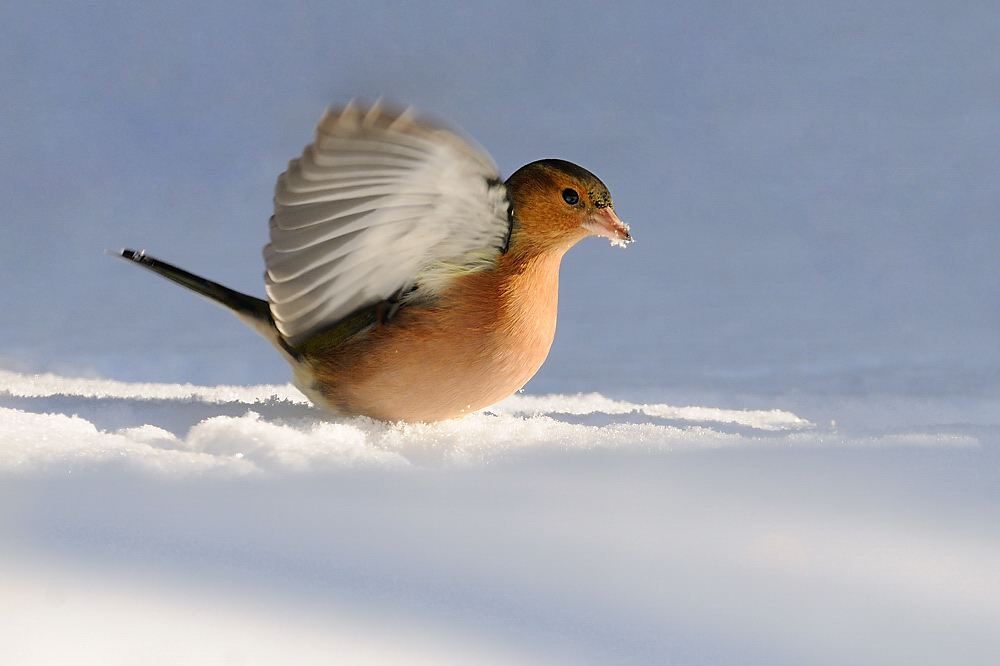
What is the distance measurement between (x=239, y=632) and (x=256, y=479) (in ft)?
1.82

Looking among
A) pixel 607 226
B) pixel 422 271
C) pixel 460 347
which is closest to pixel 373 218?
pixel 422 271

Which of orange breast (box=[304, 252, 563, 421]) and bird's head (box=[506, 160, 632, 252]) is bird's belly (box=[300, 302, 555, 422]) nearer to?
orange breast (box=[304, 252, 563, 421])

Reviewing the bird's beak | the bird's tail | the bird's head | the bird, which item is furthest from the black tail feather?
the bird's beak

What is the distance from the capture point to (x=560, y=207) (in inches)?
73.5

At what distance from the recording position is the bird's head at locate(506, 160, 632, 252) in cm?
187

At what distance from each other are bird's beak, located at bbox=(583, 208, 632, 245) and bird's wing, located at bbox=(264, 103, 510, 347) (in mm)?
174

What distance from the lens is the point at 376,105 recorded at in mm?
1610

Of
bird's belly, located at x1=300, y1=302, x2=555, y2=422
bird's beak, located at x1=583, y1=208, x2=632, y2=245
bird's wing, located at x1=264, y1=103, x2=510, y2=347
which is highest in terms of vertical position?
bird's beak, located at x1=583, y1=208, x2=632, y2=245

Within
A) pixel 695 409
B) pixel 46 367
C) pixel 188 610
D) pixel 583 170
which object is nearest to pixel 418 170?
pixel 583 170

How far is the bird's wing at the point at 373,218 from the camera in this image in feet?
5.41

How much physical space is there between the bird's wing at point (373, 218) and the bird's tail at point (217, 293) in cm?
17

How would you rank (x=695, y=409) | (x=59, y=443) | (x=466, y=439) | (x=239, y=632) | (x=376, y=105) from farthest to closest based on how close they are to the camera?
(x=695, y=409), (x=466, y=439), (x=59, y=443), (x=376, y=105), (x=239, y=632)

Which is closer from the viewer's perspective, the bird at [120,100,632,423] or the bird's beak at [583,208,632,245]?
the bird at [120,100,632,423]

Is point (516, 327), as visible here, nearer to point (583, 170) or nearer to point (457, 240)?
point (457, 240)
